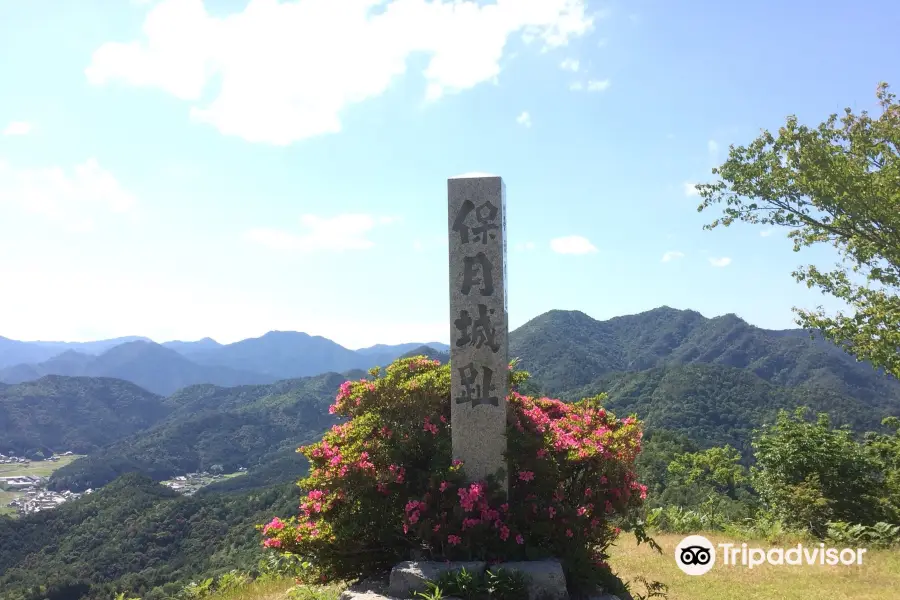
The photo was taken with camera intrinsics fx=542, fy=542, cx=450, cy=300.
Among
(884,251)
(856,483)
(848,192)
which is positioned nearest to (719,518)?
(856,483)

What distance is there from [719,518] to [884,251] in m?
6.18

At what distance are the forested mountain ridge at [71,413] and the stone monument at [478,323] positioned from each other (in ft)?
567

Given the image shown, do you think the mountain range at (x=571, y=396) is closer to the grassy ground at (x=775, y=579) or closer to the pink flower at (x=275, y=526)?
the grassy ground at (x=775, y=579)

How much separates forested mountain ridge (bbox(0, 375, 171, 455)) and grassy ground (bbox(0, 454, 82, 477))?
1310 centimetres

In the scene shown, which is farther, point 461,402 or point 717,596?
point 717,596

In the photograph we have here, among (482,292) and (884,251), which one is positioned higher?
(884,251)

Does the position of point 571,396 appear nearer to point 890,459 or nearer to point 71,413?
point 890,459

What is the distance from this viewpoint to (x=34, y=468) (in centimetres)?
12350

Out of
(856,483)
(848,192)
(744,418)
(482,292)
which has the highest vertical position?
(848,192)

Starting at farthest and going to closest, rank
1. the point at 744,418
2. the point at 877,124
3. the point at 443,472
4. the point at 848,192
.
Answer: the point at 744,418 → the point at 877,124 → the point at 848,192 → the point at 443,472

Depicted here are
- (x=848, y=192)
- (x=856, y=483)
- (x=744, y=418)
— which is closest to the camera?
(x=848, y=192)

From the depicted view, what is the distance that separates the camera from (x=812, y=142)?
1037 cm

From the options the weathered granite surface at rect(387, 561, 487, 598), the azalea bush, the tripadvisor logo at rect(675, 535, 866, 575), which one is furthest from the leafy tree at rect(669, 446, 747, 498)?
the weathered granite surface at rect(387, 561, 487, 598)

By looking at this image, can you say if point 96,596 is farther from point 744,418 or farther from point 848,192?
point 744,418
